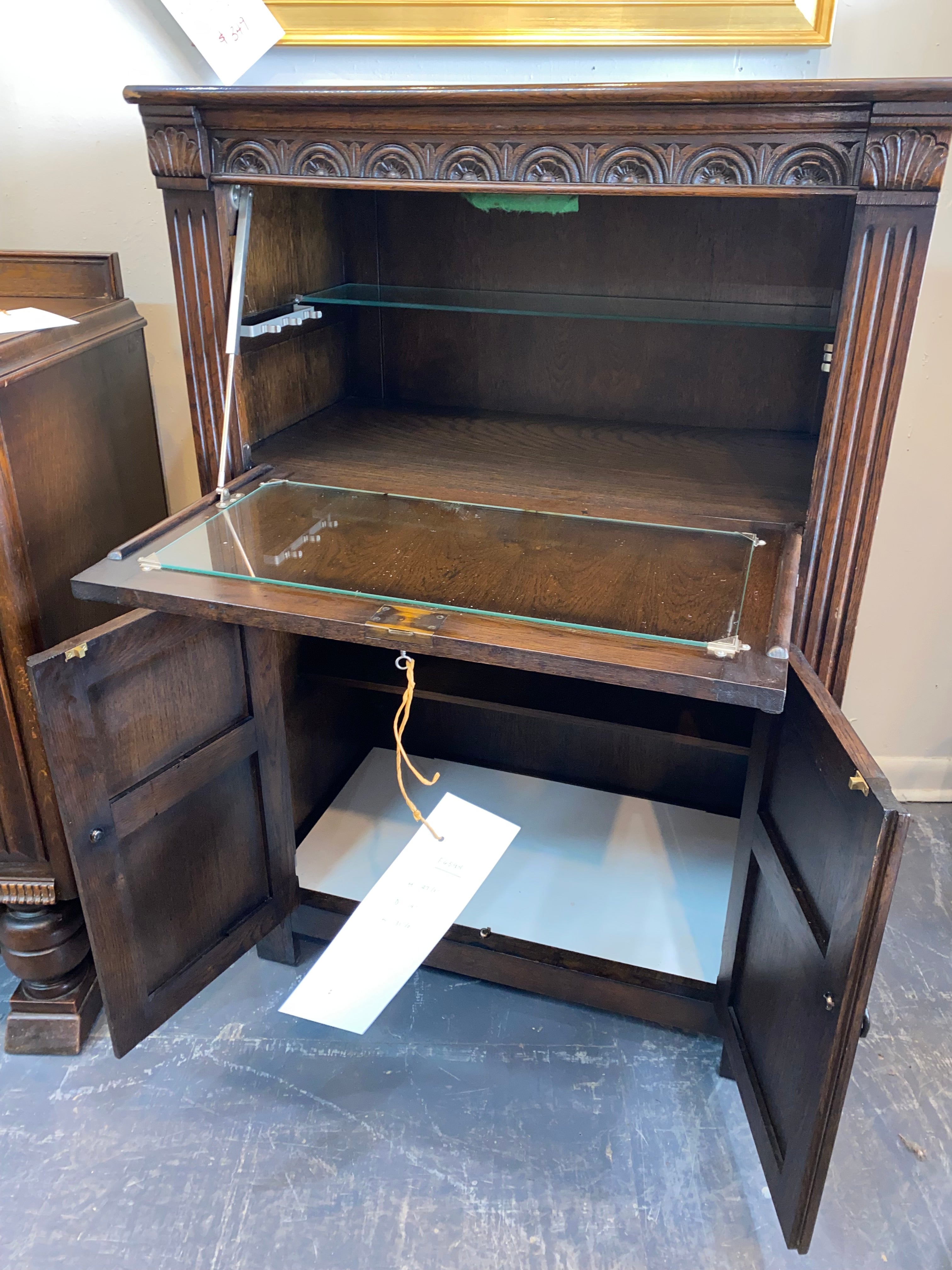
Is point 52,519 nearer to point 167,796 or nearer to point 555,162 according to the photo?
point 167,796

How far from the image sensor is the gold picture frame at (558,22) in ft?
4.13

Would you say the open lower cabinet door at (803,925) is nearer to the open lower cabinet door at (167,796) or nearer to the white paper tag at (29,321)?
the open lower cabinet door at (167,796)

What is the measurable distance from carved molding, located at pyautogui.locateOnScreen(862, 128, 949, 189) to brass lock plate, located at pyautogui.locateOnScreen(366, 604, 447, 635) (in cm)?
59

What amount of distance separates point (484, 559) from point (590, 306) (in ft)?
1.74

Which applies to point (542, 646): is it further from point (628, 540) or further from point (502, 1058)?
point (502, 1058)

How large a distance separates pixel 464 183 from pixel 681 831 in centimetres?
108

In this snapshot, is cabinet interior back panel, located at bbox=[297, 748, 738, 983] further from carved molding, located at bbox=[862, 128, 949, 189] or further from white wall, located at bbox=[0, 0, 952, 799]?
carved molding, located at bbox=[862, 128, 949, 189]

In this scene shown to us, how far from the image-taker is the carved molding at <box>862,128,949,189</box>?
83 centimetres

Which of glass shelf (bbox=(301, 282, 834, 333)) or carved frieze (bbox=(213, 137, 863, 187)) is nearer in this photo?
carved frieze (bbox=(213, 137, 863, 187))

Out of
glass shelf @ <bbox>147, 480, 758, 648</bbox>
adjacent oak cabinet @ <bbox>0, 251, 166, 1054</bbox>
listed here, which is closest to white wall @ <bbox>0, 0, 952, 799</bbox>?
adjacent oak cabinet @ <bbox>0, 251, 166, 1054</bbox>

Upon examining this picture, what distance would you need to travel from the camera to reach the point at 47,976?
51.8 inches

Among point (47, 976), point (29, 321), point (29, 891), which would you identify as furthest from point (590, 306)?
point (47, 976)

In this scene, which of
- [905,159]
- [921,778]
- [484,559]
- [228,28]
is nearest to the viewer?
[905,159]

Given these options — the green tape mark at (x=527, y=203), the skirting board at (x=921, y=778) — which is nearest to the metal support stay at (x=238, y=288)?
the green tape mark at (x=527, y=203)
